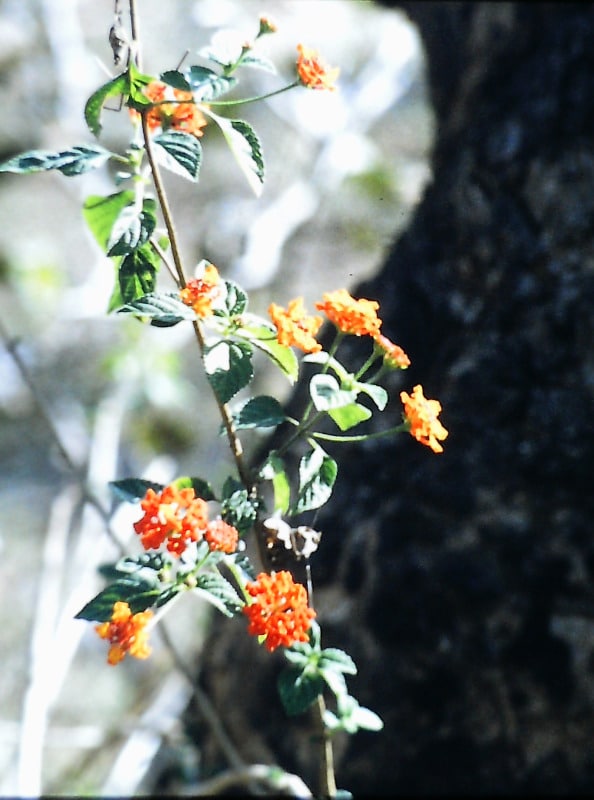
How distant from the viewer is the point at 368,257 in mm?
2428

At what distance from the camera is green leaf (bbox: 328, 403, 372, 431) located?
62 cm

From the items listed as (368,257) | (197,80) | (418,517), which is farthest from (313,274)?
(197,80)

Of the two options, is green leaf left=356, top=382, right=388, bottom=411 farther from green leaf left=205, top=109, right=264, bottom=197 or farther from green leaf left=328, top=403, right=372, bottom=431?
green leaf left=205, top=109, right=264, bottom=197

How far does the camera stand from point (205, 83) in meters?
0.62

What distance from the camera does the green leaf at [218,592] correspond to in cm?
63

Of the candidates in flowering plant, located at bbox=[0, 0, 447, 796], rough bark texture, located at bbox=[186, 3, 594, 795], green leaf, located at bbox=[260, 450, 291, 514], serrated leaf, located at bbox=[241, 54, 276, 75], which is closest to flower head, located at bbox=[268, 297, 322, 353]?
flowering plant, located at bbox=[0, 0, 447, 796]

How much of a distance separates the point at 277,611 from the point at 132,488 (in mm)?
189

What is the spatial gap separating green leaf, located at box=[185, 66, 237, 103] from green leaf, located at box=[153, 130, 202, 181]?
1.4 inches

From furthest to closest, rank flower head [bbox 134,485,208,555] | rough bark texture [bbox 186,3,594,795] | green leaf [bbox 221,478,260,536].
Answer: rough bark texture [bbox 186,3,594,795] < green leaf [bbox 221,478,260,536] < flower head [bbox 134,485,208,555]

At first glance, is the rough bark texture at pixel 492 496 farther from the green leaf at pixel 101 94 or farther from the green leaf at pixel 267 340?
the green leaf at pixel 101 94

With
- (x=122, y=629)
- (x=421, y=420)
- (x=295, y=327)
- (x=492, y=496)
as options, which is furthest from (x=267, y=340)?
(x=492, y=496)

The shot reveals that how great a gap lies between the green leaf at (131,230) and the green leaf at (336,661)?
0.41m

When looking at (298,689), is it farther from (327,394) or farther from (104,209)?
(104,209)

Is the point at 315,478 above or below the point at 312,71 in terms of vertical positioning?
below
